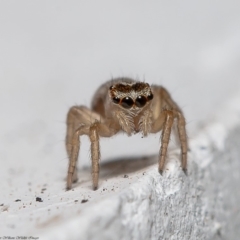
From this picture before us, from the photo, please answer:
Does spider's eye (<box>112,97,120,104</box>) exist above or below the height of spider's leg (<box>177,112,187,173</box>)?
above

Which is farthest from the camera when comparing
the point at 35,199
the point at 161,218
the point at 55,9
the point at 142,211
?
the point at 55,9

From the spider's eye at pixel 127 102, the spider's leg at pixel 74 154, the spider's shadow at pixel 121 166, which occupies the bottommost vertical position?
the spider's shadow at pixel 121 166

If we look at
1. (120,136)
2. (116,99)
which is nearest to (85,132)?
(116,99)

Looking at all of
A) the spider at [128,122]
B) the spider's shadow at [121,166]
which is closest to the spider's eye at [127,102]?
the spider at [128,122]

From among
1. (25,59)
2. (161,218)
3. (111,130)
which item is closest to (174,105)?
(111,130)

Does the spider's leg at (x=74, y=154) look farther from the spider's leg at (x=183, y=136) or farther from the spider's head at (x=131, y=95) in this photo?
the spider's leg at (x=183, y=136)

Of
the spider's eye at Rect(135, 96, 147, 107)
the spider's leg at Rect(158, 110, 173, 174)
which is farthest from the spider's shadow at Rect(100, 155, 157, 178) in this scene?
the spider's eye at Rect(135, 96, 147, 107)

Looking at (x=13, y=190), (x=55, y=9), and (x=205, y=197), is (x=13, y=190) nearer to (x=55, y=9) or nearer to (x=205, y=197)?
(x=205, y=197)

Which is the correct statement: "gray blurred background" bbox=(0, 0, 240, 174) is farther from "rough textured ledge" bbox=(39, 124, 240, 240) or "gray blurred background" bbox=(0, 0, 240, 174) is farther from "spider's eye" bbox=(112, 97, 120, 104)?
"spider's eye" bbox=(112, 97, 120, 104)
